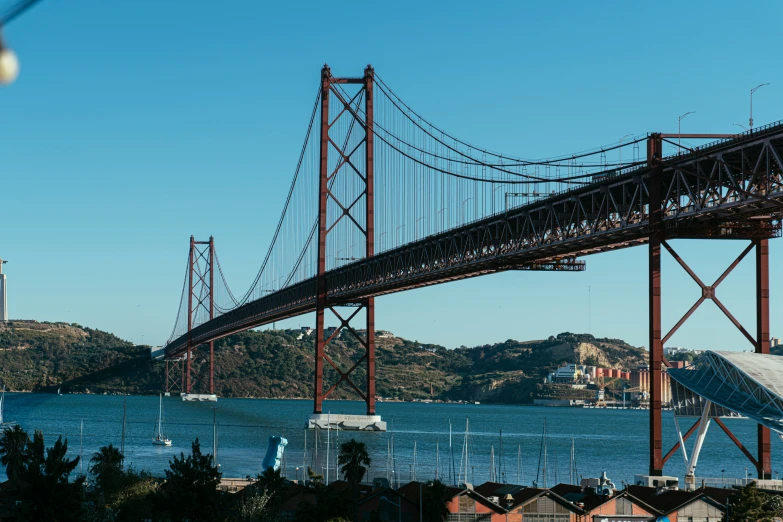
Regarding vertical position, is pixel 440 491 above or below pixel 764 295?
below

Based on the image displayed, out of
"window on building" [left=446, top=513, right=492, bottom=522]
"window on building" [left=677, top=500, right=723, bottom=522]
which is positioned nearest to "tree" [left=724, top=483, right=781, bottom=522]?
"window on building" [left=677, top=500, right=723, bottom=522]

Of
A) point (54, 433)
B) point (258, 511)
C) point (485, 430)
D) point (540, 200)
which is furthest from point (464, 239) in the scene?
point (485, 430)

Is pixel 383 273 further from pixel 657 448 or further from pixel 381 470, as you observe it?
pixel 657 448

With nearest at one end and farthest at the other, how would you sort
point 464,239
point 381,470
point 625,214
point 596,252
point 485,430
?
point 625,214
point 596,252
point 464,239
point 381,470
point 485,430

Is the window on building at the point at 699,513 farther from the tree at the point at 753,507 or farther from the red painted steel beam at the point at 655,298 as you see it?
the red painted steel beam at the point at 655,298

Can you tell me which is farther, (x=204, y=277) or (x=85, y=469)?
(x=204, y=277)

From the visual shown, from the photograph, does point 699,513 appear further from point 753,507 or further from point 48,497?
point 48,497
